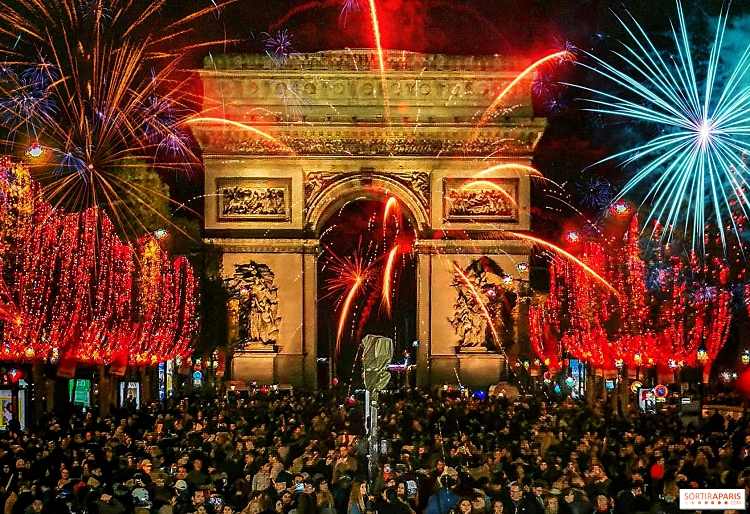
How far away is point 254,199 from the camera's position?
5394 cm

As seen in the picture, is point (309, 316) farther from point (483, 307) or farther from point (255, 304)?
point (483, 307)

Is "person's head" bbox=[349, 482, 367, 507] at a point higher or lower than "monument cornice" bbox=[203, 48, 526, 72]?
lower

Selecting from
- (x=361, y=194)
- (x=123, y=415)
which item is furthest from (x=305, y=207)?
(x=123, y=415)

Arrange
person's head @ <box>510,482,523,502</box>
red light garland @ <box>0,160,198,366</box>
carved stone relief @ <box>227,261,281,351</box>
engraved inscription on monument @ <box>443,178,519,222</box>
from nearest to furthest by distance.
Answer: person's head @ <box>510,482,523,502</box> < red light garland @ <box>0,160,198,366</box> < carved stone relief @ <box>227,261,281,351</box> < engraved inscription on monument @ <box>443,178,519,222</box>

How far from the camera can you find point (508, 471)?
65.4ft

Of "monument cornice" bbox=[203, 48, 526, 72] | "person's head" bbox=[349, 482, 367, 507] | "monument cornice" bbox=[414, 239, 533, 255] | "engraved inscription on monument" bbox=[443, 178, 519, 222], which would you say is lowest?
"person's head" bbox=[349, 482, 367, 507]

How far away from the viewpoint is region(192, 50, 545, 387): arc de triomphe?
5322 cm

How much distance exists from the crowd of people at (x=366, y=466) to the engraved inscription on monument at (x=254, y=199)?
20.4 metres

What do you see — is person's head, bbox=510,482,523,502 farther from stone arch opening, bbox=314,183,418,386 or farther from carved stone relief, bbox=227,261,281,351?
stone arch opening, bbox=314,183,418,386

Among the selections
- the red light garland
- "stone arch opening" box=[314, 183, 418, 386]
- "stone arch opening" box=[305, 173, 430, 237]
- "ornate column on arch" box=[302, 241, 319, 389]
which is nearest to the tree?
"stone arch opening" box=[305, 173, 430, 237]

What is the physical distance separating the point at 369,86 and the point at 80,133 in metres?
17.2

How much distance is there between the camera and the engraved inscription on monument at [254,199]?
53.8 m

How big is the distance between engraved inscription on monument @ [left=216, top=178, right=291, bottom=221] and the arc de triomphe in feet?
0.16

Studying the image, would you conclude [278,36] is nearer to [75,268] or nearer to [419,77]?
[419,77]
